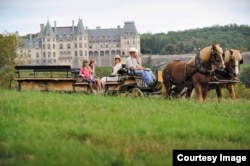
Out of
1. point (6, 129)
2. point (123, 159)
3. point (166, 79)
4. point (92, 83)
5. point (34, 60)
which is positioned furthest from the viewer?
point (34, 60)

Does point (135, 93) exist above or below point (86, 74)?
below

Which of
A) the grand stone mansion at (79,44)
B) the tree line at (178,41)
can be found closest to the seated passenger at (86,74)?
the tree line at (178,41)

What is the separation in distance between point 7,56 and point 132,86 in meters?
26.1

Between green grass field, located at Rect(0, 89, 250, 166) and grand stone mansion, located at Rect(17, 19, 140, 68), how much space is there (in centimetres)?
9491

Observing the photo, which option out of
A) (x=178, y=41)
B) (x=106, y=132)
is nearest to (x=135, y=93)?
(x=106, y=132)

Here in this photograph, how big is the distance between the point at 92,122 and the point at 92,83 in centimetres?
657

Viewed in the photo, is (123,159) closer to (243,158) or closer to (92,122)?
(243,158)

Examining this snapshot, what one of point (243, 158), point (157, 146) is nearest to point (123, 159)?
point (157, 146)

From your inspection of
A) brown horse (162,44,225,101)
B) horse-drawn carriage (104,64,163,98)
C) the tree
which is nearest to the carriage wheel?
horse-drawn carriage (104,64,163,98)

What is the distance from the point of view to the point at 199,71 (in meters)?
11.6

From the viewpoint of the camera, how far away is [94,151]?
530 cm

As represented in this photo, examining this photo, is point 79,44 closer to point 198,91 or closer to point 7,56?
point 7,56

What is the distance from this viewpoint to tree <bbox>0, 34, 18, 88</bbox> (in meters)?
33.3

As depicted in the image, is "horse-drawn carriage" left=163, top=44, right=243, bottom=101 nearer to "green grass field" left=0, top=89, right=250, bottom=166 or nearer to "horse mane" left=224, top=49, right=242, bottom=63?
"horse mane" left=224, top=49, right=242, bottom=63
